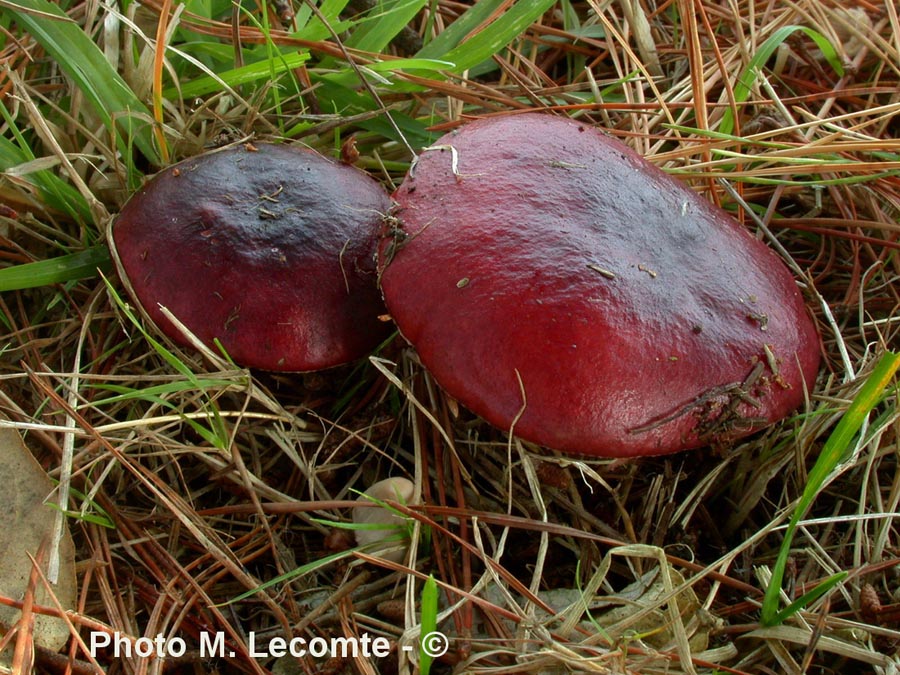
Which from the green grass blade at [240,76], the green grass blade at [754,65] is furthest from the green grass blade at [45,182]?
the green grass blade at [754,65]

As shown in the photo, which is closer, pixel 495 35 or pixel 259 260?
pixel 259 260

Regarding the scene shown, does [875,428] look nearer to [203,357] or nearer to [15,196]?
[203,357]

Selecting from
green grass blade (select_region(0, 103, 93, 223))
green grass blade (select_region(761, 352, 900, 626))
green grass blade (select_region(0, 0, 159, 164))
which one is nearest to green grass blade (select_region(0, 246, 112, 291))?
green grass blade (select_region(0, 103, 93, 223))

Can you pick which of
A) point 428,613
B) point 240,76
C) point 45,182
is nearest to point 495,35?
point 240,76

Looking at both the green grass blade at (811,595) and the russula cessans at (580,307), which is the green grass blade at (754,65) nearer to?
the russula cessans at (580,307)

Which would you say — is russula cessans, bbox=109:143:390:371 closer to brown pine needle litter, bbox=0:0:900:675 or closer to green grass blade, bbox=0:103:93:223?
brown pine needle litter, bbox=0:0:900:675

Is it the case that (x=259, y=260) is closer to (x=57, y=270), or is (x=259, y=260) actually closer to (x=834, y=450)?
(x=57, y=270)
